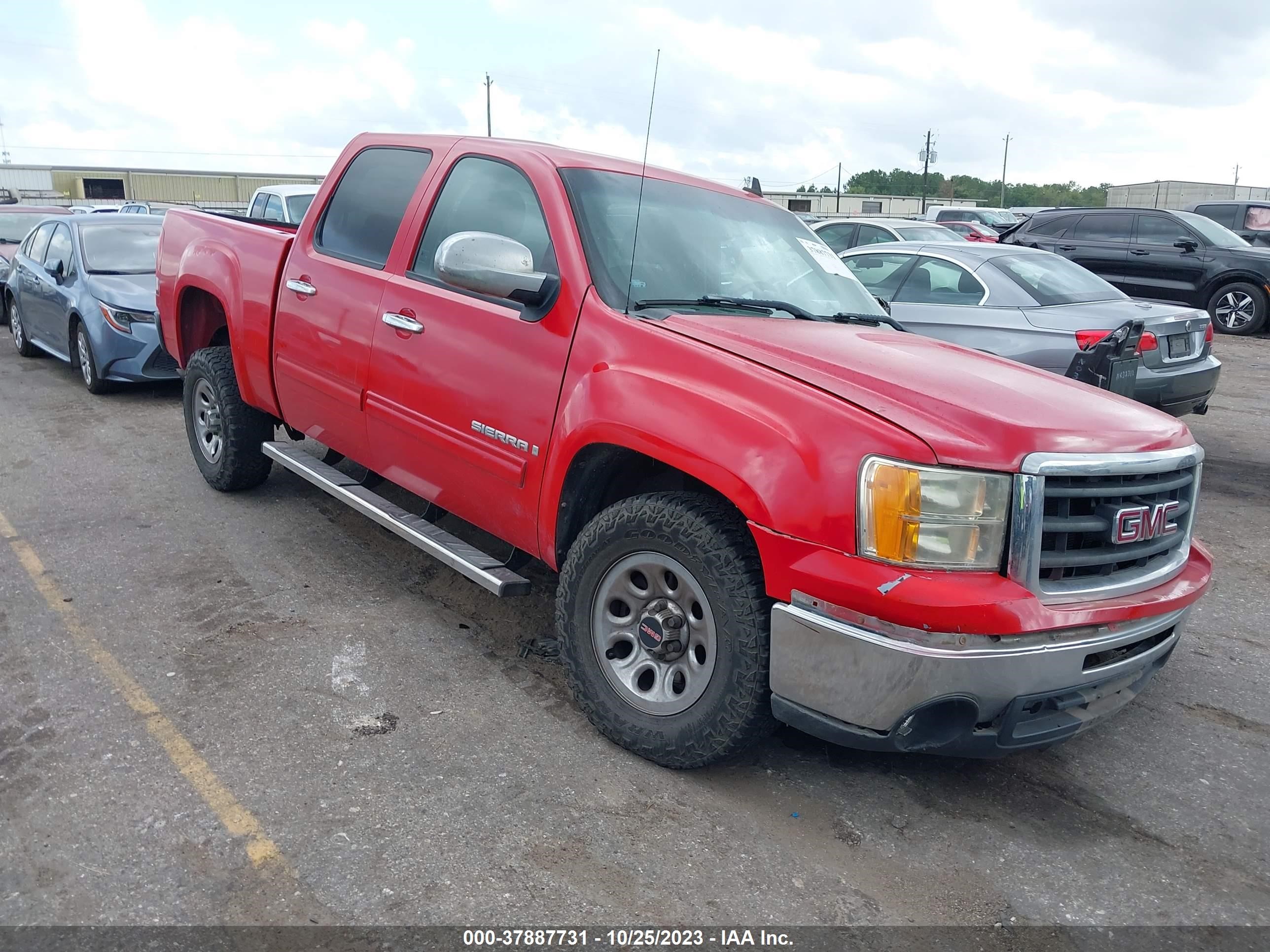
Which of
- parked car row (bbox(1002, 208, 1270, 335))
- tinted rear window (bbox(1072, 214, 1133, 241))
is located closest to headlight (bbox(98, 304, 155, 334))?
parked car row (bbox(1002, 208, 1270, 335))

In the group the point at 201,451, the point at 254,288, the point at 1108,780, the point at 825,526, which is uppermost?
the point at 254,288

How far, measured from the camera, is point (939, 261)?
27.4 feet

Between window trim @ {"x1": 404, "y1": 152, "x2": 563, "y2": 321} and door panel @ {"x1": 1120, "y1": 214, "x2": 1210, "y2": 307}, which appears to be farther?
door panel @ {"x1": 1120, "y1": 214, "x2": 1210, "y2": 307}

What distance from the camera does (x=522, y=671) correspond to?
4020mm

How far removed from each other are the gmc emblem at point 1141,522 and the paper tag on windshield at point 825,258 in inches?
72.4

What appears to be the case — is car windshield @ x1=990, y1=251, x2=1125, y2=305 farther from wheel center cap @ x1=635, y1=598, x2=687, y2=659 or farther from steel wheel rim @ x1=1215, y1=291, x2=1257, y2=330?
steel wheel rim @ x1=1215, y1=291, x2=1257, y2=330

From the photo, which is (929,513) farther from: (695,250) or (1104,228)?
(1104,228)

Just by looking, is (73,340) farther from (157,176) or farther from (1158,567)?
(157,176)

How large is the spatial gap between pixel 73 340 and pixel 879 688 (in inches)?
350

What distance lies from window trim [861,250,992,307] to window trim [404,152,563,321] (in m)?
4.94

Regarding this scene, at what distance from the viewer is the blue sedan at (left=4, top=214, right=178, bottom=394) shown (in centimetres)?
870

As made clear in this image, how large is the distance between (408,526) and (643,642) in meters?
1.37

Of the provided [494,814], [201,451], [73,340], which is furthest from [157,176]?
[494,814]

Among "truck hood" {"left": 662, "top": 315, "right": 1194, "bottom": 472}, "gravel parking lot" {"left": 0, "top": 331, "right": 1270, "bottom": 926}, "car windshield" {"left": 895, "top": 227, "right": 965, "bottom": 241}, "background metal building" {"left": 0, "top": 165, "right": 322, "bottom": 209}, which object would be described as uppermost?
"background metal building" {"left": 0, "top": 165, "right": 322, "bottom": 209}
